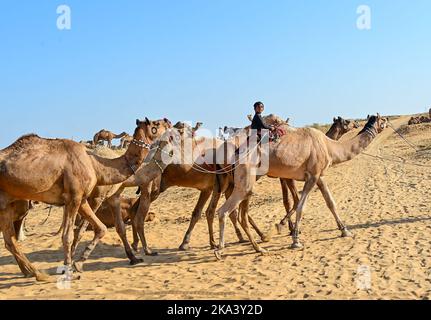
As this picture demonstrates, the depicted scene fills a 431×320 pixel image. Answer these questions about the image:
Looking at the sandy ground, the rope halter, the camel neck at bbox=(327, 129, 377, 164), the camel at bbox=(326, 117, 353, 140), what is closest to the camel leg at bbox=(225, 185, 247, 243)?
the sandy ground

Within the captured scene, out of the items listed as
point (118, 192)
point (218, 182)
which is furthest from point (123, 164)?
point (218, 182)

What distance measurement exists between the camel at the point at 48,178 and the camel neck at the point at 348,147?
5.17m

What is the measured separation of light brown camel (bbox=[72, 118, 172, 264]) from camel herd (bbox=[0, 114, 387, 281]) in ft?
0.06

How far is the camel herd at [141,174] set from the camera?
26.0 feet

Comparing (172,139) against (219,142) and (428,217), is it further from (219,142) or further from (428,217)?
(428,217)

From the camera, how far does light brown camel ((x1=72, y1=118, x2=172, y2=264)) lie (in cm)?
898

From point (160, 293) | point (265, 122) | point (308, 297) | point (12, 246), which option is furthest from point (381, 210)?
point (12, 246)

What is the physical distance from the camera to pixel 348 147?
1087 cm

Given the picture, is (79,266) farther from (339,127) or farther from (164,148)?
(339,127)

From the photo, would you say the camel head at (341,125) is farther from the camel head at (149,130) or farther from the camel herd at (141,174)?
the camel head at (149,130)

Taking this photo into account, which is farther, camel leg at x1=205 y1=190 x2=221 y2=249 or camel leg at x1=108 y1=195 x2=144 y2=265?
camel leg at x1=205 y1=190 x2=221 y2=249

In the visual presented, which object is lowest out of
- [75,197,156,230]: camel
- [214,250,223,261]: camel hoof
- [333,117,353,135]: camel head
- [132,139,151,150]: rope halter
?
[214,250,223,261]: camel hoof

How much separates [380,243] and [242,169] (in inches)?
124

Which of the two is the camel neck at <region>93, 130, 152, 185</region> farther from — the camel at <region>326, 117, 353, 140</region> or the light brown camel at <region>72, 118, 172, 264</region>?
the camel at <region>326, 117, 353, 140</region>
